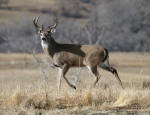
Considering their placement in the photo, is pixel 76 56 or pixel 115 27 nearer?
pixel 76 56

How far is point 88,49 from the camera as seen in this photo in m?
17.5

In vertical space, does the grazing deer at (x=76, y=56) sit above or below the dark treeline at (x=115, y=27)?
below

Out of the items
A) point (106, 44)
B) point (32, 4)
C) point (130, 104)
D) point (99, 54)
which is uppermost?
point (32, 4)

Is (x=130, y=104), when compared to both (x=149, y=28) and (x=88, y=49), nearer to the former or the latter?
(x=88, y=49)

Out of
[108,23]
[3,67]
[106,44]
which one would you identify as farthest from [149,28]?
[3,67]

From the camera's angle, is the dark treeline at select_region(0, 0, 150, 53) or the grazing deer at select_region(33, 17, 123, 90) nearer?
the grazing deer at select_region(33, 17, 123, 90)

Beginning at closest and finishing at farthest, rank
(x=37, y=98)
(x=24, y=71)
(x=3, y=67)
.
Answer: (x=37, y=98) < (x=24, y=71) < (x=3, y=67)

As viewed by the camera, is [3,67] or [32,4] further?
[32,4]

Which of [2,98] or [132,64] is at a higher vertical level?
[132,64]

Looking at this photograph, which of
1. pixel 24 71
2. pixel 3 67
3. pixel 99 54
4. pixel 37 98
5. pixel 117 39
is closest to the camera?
pixel 37 98

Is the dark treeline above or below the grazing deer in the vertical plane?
above

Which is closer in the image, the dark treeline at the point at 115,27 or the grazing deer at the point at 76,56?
the grazing deer at the point at 76,56

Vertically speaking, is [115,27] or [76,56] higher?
[115,27]

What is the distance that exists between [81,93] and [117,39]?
41.2 m
